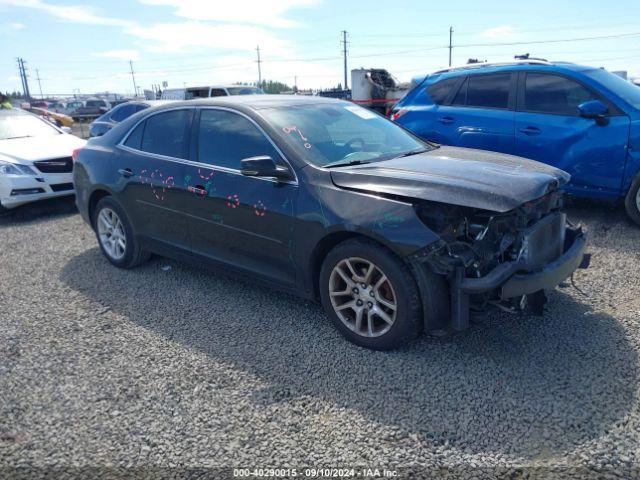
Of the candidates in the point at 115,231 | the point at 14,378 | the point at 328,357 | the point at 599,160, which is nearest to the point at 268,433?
the point at 328,357

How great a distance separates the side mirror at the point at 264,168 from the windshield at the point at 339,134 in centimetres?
21

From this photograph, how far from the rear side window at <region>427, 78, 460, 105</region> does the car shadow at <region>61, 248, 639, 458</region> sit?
3562 millimetres

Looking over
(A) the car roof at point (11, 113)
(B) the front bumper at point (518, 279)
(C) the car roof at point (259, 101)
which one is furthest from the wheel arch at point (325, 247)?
(A) the car roof at point (11, 113)

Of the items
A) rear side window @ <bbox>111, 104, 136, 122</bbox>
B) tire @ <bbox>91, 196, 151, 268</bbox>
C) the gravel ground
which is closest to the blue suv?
the gravel ground

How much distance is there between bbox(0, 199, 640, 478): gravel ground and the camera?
251 centimetres

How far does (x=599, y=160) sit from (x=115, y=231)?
516 cm

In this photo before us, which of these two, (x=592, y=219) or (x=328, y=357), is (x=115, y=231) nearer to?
(x=328, y=357)

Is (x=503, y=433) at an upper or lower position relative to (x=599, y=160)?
lower

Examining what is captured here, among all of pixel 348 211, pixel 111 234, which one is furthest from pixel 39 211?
pixel 348 211

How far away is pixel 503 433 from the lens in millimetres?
2592

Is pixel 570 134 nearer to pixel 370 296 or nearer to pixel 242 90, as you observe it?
pixel 370 296

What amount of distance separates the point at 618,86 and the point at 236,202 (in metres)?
4.68

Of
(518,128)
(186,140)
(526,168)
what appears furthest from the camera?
(518,128)

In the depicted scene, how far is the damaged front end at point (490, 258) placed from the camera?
2.98 m
